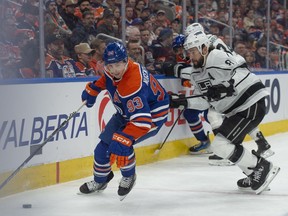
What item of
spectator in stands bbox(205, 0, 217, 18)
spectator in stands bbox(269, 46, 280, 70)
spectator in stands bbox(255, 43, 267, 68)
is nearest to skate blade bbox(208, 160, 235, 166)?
spectator in stands bbox(205, 0, 217, 18)

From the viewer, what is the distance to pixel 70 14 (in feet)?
20.7

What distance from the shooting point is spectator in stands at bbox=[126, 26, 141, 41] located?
7.04 m

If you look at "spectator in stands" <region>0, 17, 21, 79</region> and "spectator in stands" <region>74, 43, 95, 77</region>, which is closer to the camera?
"spectator in stands" <region>0, 17, 21, 79</region>

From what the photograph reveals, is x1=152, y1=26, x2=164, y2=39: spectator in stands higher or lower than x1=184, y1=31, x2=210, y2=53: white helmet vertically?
lower

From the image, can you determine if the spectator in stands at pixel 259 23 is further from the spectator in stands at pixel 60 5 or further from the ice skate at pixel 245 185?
the ice skate at pixel 245 185

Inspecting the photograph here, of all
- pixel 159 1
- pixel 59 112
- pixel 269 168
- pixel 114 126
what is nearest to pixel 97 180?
pixel 114 126

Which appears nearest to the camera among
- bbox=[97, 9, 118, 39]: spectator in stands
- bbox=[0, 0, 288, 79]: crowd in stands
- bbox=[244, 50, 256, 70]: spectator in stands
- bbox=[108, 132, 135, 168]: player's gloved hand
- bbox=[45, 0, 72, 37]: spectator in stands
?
bbox=[108, 132, 135, 168]: player's gloved hand

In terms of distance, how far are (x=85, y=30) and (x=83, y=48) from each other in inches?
9.3

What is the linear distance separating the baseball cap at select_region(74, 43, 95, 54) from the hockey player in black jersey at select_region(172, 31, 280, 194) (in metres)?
1.19

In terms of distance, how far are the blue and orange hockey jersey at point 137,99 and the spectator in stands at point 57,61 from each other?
36.2 inches

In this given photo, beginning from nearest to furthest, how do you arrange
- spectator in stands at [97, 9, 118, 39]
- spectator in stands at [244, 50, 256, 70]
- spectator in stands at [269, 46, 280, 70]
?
spectator in stands at [97, 9, 118, 39] < spectator in stands at [244, 50, 256, 70] < spectator in stands at [269, 46, 280, 70]

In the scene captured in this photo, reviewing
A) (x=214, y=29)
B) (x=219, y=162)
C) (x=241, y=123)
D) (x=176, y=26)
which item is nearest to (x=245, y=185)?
(x=241, y=123)

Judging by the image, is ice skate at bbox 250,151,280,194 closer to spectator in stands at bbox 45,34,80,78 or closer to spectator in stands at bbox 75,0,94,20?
spectator in stands at bbox 45,34,80,78

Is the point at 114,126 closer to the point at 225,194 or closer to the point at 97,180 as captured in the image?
the point at 97,180
